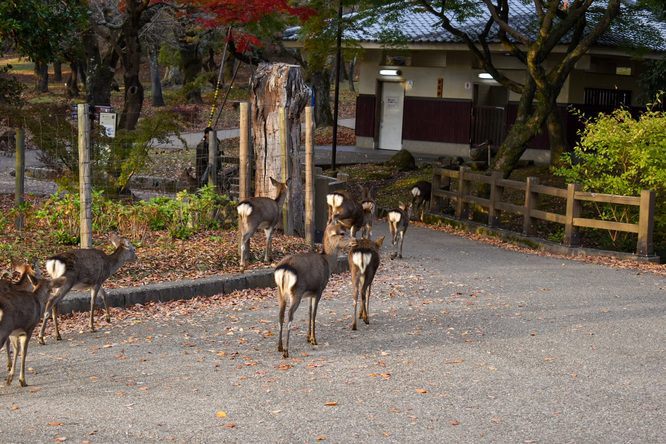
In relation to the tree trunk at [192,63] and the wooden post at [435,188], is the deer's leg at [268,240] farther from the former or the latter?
the tree trunk at [192,63]

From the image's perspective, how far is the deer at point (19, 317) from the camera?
6879mm

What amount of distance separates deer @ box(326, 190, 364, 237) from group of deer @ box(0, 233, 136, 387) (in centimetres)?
420

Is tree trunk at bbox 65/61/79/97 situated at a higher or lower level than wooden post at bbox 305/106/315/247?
higher

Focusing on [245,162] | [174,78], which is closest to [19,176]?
[245,162]

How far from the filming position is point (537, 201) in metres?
16.8

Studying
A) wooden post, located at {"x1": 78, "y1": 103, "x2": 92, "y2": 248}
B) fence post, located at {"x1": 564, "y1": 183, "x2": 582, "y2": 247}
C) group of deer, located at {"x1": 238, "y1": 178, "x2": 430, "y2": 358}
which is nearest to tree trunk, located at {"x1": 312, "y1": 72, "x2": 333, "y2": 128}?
fence post, located at {"x1": 564, "y1": 183, "x2": 582, "y2": 247}

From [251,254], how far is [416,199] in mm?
8380

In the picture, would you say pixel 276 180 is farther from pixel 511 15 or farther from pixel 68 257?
pixel 511 15

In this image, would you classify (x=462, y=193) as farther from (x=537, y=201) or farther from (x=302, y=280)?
(x=302, y=280)

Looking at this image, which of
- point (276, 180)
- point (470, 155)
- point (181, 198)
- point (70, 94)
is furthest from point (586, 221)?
point (70, 94)

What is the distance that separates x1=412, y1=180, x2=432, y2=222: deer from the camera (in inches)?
760

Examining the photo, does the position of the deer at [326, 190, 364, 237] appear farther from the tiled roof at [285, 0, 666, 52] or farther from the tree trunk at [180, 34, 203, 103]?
the tree trunk at [180, 34, 203, 103]

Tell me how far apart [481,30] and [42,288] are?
22.7 meters

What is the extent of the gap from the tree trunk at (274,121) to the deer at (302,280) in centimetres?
493
